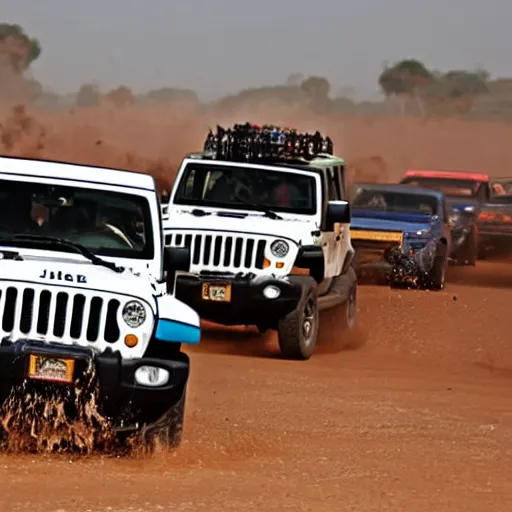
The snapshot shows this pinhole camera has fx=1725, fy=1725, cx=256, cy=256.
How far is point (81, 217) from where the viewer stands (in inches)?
395

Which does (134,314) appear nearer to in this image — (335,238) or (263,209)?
(263,209)

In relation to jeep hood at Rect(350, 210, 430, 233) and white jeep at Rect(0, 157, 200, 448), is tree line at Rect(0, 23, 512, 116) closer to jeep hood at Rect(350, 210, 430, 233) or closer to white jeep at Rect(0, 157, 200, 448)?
jeep hood at Rect(350, 210, 430, 233)

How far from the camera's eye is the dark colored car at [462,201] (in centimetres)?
2700

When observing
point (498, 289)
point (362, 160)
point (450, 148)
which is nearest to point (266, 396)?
point (498, 289)

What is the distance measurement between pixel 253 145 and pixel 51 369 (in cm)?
831

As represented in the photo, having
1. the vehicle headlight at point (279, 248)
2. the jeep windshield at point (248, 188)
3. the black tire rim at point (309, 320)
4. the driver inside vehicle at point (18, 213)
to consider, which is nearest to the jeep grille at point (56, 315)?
the driver inside vehicle at point (18, 213)

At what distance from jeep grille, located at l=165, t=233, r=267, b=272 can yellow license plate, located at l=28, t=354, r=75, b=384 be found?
257 inches

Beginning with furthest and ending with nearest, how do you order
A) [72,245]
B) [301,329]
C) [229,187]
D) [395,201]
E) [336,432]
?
1. [395,201]
2. [229,187]
3. [301,329]
4. [336,432]
5. [72,245]

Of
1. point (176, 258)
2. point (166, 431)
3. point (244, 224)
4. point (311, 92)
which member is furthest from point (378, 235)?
point (311, 92)

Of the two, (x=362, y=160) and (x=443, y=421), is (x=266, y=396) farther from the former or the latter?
(x=362, y=160)

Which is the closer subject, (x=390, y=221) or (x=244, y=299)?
(x=244, y=299)

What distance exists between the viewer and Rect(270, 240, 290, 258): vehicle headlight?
15180 mm

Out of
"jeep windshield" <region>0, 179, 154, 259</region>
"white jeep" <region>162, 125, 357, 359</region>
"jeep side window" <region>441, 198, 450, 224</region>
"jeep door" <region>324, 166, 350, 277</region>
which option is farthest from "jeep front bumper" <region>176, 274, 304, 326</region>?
"jeep side window" <region>441, 198, 450, 224</region>

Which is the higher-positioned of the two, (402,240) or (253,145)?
(253,145)
